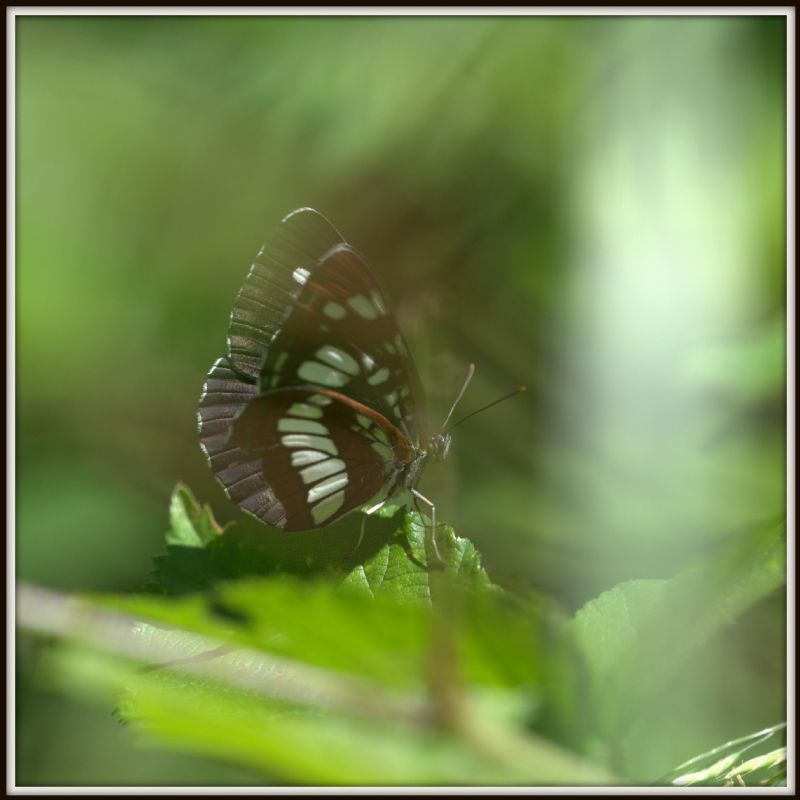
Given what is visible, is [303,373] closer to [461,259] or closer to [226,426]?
[226,426]

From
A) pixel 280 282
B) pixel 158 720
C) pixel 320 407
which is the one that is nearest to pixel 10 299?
pixel 280 282

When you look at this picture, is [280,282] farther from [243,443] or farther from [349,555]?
[349,555]

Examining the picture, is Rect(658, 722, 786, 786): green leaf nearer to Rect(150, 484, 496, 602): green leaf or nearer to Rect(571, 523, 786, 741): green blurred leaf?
Rect(571, 523, 786, 741): green blurred leaf

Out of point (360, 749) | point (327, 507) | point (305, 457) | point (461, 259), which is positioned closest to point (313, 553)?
point (327, 507)

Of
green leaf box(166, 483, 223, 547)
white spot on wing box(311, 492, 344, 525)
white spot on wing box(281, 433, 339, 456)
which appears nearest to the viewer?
green leaf box(166, 483, 223, 547)

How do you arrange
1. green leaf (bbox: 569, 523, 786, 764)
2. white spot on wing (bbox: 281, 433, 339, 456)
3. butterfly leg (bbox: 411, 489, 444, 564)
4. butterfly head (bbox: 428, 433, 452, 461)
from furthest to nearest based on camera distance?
butterfly head (bbox: 428, 433, 452, 461), white spot on wing (bbox: 281, 433, 339, 456), butterfly leg (bbox: 411, 489, 444, 564), green leaf (bbox: 569, 523, 786, 764)

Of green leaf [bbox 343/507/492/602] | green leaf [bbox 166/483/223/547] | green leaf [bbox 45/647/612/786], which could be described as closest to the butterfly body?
green leaf [bbox 166/483/223/547]

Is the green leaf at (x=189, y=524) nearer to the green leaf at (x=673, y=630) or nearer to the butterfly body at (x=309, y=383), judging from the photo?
the butterfly body at (x=309, y=383)

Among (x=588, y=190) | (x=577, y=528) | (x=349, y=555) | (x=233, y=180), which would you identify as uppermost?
(x=233, y=180)
